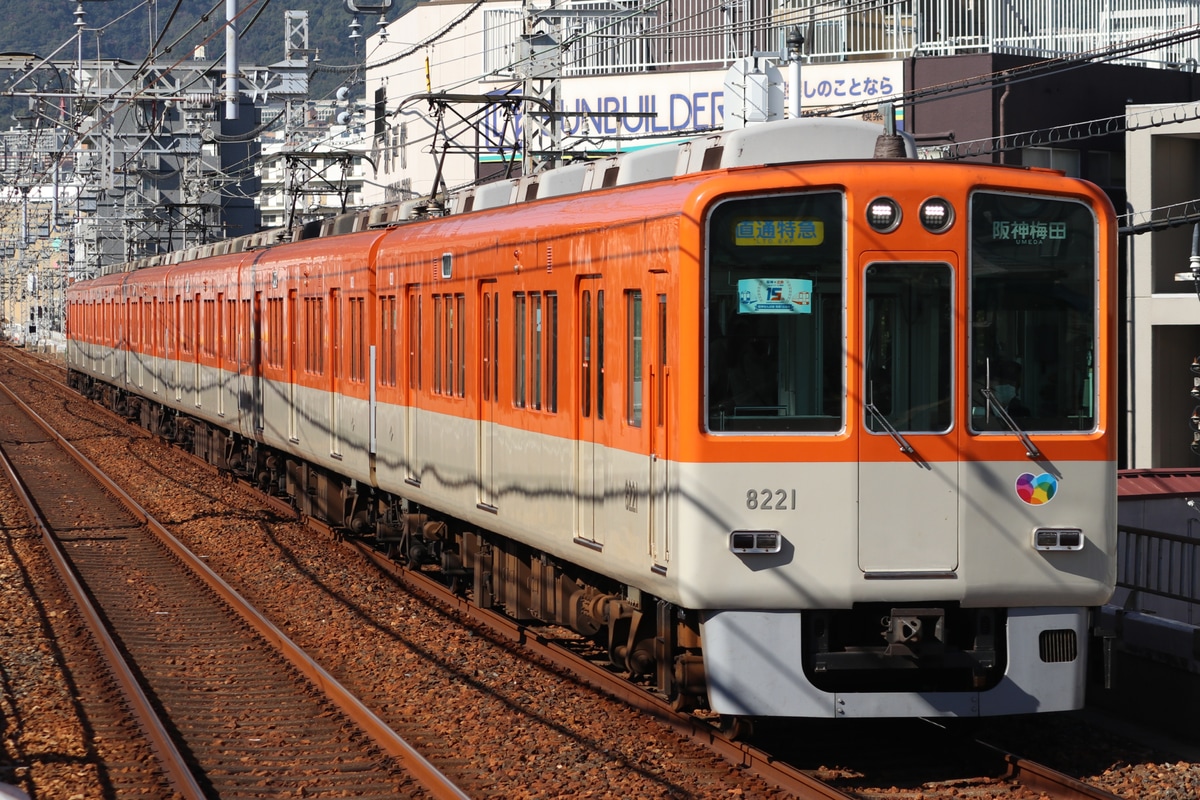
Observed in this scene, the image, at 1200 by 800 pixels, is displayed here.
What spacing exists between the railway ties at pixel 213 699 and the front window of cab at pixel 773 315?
205 centimetres

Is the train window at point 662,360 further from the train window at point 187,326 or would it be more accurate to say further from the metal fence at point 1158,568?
the train window at point 187,326

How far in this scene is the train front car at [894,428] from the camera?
23.2 ft

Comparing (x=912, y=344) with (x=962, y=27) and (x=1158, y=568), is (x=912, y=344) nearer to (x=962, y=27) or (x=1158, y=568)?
(x=1158, y=568)

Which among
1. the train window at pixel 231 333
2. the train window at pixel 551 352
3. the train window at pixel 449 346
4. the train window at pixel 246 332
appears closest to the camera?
the train window at pixel 551 352

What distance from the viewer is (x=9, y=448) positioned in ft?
84.9

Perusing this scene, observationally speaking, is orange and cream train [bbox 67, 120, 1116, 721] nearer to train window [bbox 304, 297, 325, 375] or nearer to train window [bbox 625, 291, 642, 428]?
train window [bbox 625, 291, 642, 428]

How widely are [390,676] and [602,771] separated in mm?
2527

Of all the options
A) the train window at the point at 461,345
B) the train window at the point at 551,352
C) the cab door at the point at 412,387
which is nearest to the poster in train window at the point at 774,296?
the train window at the point at 551,352

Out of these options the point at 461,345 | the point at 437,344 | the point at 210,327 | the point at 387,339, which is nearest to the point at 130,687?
the point at 461,345

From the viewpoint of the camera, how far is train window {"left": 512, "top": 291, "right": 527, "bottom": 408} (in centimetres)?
971

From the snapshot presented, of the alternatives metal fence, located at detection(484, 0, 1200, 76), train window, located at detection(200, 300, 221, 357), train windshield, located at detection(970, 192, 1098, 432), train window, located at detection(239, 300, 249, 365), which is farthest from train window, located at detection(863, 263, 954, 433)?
metal fence, located at detection(484, 0, 1200, 76)

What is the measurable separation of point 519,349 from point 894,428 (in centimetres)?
324

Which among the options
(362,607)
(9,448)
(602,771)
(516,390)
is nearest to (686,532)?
(602,771)

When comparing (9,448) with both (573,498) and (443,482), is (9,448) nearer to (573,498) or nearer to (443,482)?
(443,482)
